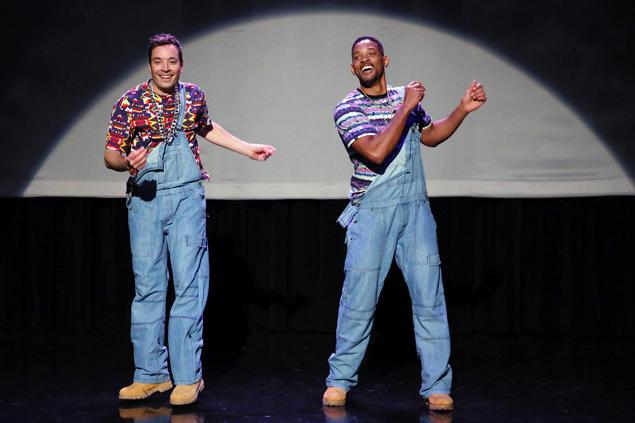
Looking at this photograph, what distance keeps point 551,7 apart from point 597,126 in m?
0.64

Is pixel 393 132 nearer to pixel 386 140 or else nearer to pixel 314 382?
pixel 386 140

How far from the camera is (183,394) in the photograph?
3.32 metres

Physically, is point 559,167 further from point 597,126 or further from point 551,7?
point 551,7

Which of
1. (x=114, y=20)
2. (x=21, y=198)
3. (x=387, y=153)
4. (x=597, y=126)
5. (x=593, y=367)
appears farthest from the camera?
(x=21, y=198)

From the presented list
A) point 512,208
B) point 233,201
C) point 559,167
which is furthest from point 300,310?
point 559,167

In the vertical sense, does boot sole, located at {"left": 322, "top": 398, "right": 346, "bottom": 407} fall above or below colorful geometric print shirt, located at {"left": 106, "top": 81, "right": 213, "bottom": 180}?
below

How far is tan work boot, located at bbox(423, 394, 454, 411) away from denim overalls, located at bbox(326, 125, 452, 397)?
24 mm

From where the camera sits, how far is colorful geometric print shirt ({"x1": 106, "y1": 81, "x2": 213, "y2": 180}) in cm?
328

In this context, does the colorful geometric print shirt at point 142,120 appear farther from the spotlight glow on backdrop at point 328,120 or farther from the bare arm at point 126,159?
the spotlight glow on backdrop at point 328,120

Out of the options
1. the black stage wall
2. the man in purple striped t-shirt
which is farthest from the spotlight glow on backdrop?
the man in purple striped t-shirt

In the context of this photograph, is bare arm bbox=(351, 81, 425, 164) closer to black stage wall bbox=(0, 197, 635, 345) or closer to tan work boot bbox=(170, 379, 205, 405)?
tan work boot bbox=(170, 379, 205, 405)

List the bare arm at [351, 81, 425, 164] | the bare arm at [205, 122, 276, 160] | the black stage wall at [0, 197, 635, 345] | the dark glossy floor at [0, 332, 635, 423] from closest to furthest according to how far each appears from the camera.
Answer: the bare arm at [351, 81, 425, 164]
the dark glossy floor at [0, 332, 635, 423]
the bare arm at [205, 122, 276, 160]
the black stage wall at [0, 197, 635, 345]

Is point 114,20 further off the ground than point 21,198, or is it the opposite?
point 114,20

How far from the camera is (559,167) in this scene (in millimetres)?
4590
